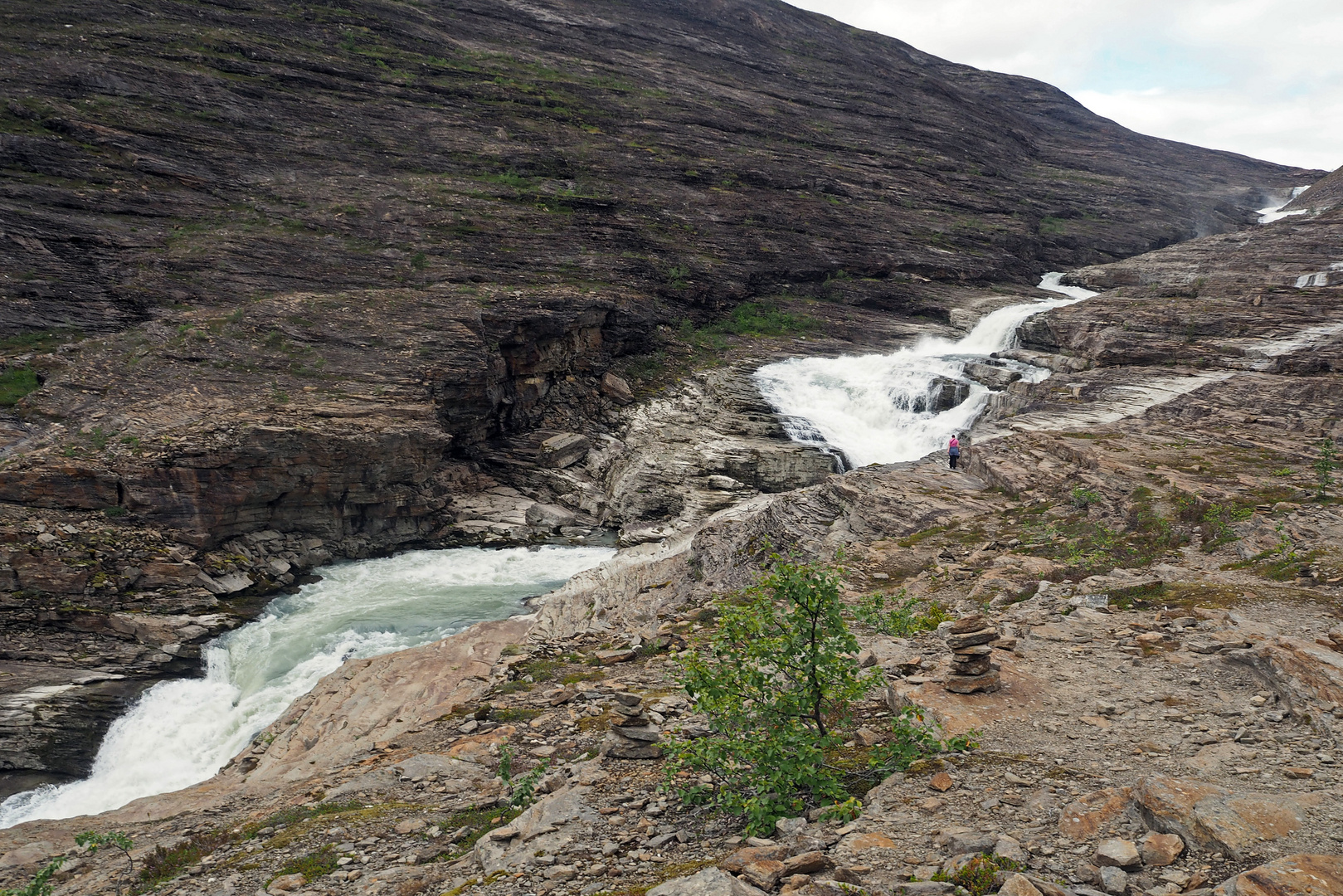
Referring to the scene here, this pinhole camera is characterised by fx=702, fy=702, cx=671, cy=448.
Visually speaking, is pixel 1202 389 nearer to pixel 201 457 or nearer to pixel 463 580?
pixel 463 580

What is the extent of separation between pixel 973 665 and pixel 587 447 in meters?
21.6

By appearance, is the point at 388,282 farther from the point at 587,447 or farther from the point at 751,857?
the point at 751,857

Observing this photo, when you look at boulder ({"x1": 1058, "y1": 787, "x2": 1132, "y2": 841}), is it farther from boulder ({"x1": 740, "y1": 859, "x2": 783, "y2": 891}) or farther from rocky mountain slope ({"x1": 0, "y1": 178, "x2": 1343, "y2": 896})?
boulder ({"x1": 740, "y1": 859, "x2": 783, "y2": 891})

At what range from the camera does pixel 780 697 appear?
5.82 m

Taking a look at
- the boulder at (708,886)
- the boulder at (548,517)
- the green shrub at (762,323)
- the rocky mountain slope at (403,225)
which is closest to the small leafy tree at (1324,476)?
the boulder at (708,886)

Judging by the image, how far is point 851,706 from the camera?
729 centimetres

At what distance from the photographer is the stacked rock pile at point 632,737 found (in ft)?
24.4

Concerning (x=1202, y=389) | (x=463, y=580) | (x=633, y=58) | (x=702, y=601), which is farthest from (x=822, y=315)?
(x=633, y=58)

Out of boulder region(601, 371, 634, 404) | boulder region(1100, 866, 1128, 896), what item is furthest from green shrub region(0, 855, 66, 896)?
boulder region(601, 371, 634, 404)

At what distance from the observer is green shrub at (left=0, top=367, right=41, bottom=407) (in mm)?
19578

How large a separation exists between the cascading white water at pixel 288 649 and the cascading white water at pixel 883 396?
10.1 metres

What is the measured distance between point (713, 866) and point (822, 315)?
118 ft

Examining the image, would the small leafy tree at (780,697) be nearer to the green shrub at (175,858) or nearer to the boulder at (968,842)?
the boulder at (968,842)

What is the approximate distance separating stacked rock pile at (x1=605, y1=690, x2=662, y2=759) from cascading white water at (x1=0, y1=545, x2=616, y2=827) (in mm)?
9944
